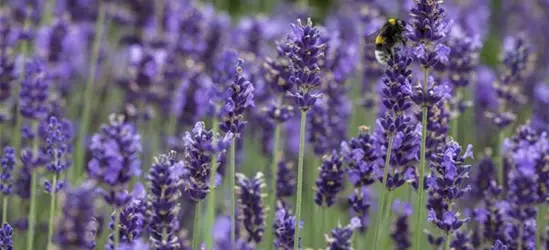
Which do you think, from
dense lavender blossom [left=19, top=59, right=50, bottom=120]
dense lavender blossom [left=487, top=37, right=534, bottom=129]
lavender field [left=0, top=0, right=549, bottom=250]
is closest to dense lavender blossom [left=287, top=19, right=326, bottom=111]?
lavender field [left=0, top=0, right=549, bottom=250]

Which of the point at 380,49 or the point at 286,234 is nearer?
the point at 286,234

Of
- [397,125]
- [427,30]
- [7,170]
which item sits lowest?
[7,170]

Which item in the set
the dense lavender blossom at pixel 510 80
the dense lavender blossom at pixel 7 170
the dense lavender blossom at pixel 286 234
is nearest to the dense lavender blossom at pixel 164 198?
the dense lavender blossom at pixel 286 234

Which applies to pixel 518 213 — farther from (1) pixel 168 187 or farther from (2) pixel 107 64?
(2) pixel 107 64

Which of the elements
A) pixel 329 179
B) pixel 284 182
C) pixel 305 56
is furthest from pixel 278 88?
pixel 305 56

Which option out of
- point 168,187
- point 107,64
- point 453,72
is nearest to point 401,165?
point 168,187

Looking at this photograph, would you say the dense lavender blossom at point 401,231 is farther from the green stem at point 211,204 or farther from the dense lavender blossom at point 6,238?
the dense lavender blossom at point 6,238

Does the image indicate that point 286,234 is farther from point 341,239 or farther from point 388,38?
point 388,38
